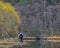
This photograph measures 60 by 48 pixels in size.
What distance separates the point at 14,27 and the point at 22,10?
50.5 feet

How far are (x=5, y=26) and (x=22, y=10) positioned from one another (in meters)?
18.2

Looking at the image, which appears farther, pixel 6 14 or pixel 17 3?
pixel 17 3

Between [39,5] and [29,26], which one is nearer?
[29,26]

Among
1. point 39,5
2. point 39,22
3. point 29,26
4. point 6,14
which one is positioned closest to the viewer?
point 6,14

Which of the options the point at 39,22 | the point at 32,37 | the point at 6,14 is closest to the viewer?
the point at 6,14

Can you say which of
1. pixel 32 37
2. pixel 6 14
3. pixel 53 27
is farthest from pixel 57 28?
pixel 6 14

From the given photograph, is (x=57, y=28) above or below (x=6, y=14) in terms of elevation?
below

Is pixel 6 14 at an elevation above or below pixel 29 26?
above

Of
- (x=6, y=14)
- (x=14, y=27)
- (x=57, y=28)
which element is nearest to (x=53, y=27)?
(x=57, y=28)

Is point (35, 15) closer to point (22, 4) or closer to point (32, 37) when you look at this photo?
point (22, 4)

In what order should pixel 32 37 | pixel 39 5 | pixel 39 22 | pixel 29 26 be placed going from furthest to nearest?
1. pixel 39 5
2. pixel 39 22
3. pixel 29 26
4. pixel 32 37

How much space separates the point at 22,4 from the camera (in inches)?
2392

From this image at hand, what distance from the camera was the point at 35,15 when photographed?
57.7 meters

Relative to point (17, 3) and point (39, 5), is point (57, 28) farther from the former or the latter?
point (17, 3)
